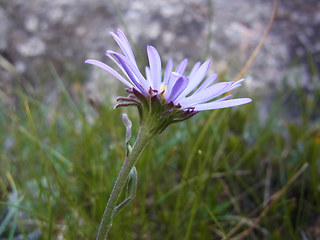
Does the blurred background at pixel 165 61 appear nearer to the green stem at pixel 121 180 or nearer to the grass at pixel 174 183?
the grass at pixel 174 183

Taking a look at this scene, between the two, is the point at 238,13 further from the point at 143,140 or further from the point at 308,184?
the point at 143,140

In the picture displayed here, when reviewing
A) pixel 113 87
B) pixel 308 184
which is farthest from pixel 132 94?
pixel 113 87

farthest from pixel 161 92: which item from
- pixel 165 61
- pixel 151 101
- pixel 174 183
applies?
pixel 165 61

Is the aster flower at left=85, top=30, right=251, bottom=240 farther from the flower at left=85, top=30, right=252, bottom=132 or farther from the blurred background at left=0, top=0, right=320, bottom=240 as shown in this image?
the blurred background at left=0, top=0, right=320, bottom=240

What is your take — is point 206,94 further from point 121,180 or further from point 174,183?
point 174,183

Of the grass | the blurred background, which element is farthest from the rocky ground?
the grass
